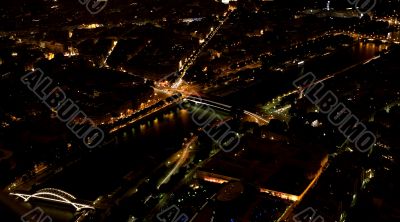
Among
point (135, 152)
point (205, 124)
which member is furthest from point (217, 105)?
point (135, 152)

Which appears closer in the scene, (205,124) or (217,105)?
(205,124)

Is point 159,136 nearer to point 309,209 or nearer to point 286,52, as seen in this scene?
point 309,209

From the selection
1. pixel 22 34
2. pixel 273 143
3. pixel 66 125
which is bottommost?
pixel 273 143

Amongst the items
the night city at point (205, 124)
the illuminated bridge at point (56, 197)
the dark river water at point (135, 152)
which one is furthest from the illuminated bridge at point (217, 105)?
the illuminated bridge at point (56, 197)

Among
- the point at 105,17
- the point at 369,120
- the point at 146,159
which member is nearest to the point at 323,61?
the point at 369,120

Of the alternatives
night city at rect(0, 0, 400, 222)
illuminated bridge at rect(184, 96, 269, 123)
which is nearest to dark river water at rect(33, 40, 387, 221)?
night city at rect(0, 0, 400, 222)

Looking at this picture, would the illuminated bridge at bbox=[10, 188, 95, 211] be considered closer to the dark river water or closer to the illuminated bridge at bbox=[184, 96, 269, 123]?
the dark river water

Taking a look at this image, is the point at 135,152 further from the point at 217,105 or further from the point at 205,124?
the point at 217,105
